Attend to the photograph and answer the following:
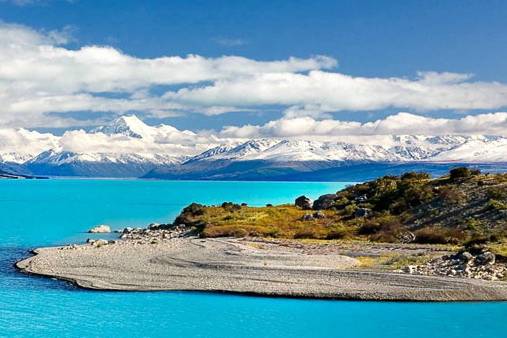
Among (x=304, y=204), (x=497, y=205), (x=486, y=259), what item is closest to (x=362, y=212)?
(x=497, y=205)

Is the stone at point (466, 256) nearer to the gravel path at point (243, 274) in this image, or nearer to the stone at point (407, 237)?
the gravel path at point (243, 274)

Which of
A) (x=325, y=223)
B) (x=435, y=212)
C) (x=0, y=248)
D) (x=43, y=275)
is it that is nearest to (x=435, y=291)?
(x=43, y=275)

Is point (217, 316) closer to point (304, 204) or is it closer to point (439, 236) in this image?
point (439, 236)

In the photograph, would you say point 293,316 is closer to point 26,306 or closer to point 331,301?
point 331,301

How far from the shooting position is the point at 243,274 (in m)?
69.1

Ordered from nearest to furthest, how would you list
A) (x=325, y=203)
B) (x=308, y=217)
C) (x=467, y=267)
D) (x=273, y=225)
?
(x=467, y=267)
(x=273, y=225)
(x=308, y=217)
(x=325, y=203)

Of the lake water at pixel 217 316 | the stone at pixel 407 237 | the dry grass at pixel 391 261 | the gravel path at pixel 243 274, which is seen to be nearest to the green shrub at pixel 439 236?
the stone at pixel 407 237

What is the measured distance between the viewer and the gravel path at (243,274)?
196ft

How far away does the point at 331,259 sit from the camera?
77.2 m

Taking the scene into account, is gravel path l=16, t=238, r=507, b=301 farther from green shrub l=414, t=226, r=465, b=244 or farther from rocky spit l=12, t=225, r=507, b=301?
green shrub l=414, t=226, r=465, b=244

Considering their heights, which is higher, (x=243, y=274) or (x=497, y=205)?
(x=497, y=205)

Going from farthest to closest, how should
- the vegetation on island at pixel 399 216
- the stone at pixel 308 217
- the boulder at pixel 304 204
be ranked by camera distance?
the boulder at pixel 304 204 < the stone at pixel 308 217 < the vegetation on island at pixel 399 216

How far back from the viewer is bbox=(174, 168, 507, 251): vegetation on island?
308 ft

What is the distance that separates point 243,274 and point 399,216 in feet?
Result: 149
